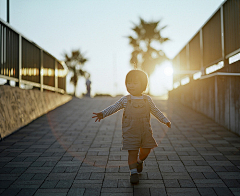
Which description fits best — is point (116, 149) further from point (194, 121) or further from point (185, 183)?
point (194, 121)

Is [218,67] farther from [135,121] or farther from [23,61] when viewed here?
[23,61]

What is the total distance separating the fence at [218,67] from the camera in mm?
5785

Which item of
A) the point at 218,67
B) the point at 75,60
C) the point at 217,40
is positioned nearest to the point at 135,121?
the point at 218,67

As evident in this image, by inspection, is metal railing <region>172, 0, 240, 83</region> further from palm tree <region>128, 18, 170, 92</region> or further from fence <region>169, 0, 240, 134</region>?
palm tree <region>128, 18, 170, 92</region>

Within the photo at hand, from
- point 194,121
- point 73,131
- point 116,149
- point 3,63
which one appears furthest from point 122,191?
point 194,121

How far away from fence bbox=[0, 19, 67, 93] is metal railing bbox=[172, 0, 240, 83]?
5302 mm

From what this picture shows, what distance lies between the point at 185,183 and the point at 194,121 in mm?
4664

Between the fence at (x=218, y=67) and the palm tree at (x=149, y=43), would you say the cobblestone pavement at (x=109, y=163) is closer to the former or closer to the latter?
the fence at (x=218, y=67)

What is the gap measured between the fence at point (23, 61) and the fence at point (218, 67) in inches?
191

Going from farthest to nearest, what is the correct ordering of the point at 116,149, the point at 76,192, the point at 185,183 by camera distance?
the point at 116,149 → the point at 185,183 → the point at 76,192

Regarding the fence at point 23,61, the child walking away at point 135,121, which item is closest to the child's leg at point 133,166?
the child walking away at point 135,121

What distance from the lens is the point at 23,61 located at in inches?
286

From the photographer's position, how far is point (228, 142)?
17.0 feet

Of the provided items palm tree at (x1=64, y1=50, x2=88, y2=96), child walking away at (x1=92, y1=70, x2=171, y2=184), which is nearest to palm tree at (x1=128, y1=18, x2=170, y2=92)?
palm tree at (x1=64, y1=50, x2=88, y2=96)
